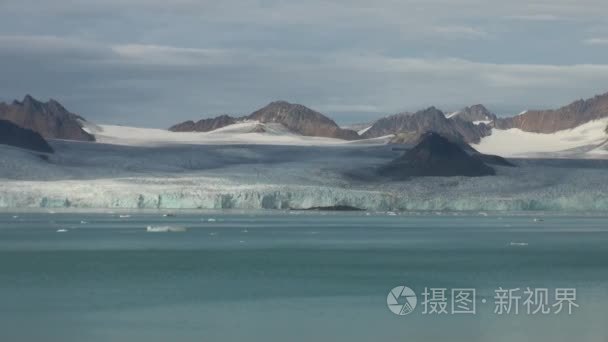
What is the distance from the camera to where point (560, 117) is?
583 feet

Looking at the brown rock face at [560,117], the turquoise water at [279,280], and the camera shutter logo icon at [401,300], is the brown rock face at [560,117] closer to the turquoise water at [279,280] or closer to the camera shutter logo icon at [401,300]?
the turquoise water at [279,280]

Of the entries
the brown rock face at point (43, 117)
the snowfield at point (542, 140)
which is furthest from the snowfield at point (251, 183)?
the snowfield at point (542, 140)

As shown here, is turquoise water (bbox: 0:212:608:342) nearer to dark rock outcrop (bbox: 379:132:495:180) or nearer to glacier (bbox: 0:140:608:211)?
glacier (bbox: 0:140:608:211)

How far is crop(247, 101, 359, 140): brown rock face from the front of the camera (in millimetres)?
157875

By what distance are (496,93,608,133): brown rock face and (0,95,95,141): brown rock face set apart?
7877cm

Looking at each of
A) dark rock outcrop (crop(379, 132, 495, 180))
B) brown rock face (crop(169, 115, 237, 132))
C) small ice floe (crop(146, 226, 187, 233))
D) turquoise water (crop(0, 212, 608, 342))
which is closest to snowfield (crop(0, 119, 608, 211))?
dark rock outcrop (crop(379, 132, 495, 180))

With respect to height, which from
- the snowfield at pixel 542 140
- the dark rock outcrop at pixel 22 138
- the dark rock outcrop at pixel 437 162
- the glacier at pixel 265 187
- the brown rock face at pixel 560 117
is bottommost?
the glacier at pixel 265 187

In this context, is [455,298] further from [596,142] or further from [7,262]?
[596,142]

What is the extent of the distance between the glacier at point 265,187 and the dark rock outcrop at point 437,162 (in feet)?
20.5

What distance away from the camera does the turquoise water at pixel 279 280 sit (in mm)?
15648

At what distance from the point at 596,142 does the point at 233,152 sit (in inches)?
2411

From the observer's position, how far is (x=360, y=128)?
194 meters

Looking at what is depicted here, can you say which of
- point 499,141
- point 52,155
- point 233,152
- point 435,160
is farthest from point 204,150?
point 499,141

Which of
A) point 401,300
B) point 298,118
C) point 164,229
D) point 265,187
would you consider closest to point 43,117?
point 298,118
